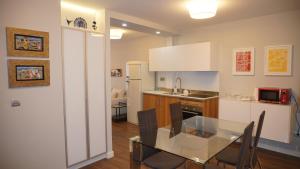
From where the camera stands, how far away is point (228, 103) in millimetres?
3754

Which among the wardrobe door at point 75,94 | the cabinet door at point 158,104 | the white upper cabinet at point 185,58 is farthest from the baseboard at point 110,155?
the white upper cabinet at point 185,58

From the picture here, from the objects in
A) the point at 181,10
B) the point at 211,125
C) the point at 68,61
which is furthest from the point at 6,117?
the point at 181,10

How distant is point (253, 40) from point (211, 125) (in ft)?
6.78

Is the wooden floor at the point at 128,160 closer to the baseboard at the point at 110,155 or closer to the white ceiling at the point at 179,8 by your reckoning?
the baseboard at the point at 110,155

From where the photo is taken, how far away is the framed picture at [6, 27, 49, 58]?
2191 mm

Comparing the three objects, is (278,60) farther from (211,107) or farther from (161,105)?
(161,105)

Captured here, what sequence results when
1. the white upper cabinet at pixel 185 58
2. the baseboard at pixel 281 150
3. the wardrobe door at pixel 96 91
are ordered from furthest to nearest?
the white upper cabinet at pixel 185 58
the baseboard at pixel 281 150
the wardrobe door at pixel 96 91

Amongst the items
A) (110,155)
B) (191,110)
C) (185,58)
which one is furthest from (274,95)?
(110,155)

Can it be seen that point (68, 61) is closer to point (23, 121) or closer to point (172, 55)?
point (23, 121)

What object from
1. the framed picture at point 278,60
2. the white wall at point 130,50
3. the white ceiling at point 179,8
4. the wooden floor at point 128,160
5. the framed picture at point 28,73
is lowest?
the wooden floor at point 128,160

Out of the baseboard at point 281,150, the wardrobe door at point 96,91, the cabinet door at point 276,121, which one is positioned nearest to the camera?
the wardrobe door at point 96,91

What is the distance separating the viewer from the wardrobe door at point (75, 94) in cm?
276

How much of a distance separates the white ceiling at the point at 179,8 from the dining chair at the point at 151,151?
65.9 inches

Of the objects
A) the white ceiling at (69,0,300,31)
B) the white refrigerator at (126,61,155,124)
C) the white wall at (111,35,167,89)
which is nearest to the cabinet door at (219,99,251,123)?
the white ceiling at (69,0,300,31)
